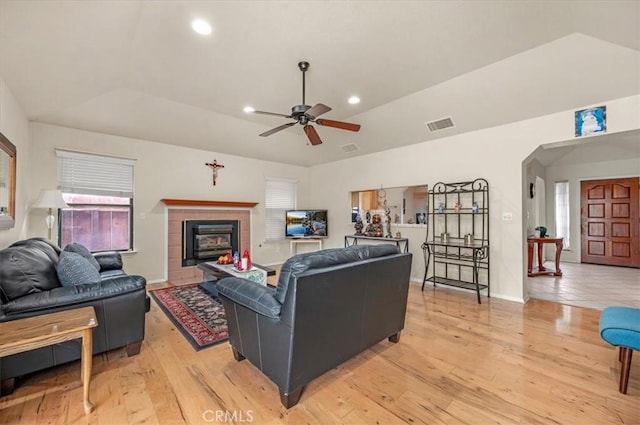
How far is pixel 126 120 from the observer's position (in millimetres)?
4410

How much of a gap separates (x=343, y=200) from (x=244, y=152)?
2542mm

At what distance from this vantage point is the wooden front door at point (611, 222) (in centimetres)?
637

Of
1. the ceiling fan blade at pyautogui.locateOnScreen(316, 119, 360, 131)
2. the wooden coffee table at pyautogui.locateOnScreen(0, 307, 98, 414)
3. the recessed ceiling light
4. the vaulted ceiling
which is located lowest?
the wooden coffee table at pyautogui.locateOnScreen(0, 307, 98, 414)

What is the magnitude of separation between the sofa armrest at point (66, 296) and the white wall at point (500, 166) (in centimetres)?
464

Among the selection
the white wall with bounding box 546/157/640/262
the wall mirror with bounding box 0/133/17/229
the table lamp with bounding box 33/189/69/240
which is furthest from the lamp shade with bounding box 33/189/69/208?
the white wall with bounding box 546/157/640/262

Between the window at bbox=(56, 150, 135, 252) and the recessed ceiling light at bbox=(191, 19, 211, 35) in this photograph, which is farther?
the window at bbox=(56, 150, 135, 252)

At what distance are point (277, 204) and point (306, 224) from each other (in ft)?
3.00

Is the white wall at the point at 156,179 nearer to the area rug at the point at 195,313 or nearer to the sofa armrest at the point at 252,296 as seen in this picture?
the area rug at the point at 195,313

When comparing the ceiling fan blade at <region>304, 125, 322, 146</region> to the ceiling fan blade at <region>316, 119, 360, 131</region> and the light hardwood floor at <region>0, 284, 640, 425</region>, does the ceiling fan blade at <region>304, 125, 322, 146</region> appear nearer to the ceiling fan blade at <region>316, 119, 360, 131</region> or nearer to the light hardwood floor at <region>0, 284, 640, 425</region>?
the ceiling fan blade at <region>316, 119, 360, 131</region>

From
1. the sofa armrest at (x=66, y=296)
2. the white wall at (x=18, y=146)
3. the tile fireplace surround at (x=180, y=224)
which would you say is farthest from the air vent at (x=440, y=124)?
the white wall at (x=18, y=146)

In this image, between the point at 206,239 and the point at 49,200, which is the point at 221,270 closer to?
the point at 206,239

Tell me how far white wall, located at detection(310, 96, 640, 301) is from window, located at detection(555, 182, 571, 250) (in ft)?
15.0

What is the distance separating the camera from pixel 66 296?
213 centimetres

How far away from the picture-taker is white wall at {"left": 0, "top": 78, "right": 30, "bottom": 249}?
2838 mm
